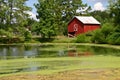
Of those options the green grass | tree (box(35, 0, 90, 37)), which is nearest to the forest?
tree (box(35, 0, 90, 37))

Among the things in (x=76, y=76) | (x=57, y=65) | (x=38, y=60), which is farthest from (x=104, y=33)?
(x=76, y=76)

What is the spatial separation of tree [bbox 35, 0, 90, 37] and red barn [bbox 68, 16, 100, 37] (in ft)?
11.7

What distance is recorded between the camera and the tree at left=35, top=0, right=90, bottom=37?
75312mm

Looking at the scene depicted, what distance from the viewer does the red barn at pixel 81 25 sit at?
81000mm

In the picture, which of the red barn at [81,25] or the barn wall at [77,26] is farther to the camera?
the barn wall at [77,26]

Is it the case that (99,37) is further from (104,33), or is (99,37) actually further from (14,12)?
(14,12)

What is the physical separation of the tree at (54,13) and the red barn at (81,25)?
3562mm

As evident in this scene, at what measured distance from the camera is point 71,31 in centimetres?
8588

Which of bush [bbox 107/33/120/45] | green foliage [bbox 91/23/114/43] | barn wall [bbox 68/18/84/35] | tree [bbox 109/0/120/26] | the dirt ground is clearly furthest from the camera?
barn wall [bbox 68/18/84/35]

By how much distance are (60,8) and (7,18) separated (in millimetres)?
25713

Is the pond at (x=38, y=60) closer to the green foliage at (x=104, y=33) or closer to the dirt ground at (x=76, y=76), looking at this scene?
the dirt ground at (x=76, y=76)

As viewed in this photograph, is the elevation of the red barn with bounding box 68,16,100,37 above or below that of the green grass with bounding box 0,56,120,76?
above

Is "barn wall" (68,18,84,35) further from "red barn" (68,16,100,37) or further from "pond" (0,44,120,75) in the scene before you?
"pond" (0,44,120,75)

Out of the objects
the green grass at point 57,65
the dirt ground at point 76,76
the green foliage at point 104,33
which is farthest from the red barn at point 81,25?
the dirt ground at point 76,76
